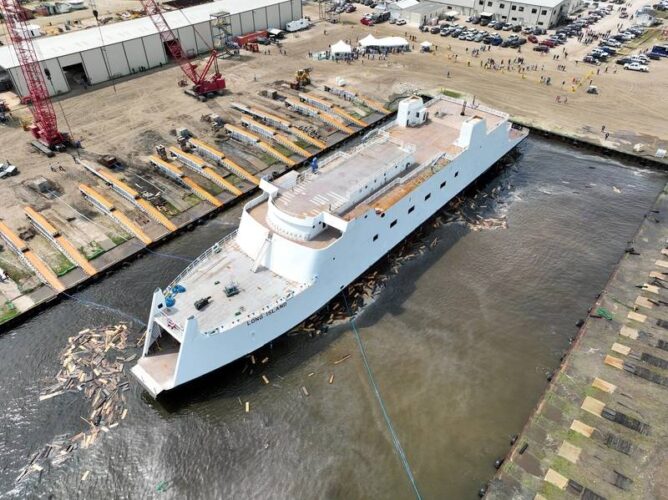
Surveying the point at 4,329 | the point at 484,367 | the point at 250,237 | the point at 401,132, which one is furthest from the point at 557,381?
the point at 4,329

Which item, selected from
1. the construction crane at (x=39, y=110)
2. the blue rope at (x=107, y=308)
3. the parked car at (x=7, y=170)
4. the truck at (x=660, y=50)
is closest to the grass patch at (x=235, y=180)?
the blue rope at (x=107, y=308)

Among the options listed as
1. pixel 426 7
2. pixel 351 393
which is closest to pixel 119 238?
pixel 351 393

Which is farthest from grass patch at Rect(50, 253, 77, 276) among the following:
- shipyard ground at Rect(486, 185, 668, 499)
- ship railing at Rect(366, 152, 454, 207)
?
shipyard ground at Rect(486, 185, 668, 499)

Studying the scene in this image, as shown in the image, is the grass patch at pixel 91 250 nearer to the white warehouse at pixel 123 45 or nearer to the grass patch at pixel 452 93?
the white warehouse at pixel 123 45

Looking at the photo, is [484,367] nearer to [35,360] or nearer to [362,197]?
[362,197]

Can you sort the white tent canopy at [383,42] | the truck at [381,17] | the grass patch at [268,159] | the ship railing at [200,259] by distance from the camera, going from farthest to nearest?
the truck at [381,17] → the white tent canopy at [383,42] → the grass patch at [268,159] → the ship railing at [200,259]

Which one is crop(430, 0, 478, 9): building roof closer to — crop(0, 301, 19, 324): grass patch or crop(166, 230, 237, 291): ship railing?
crop(166, 230, 237, 291): ship railing
